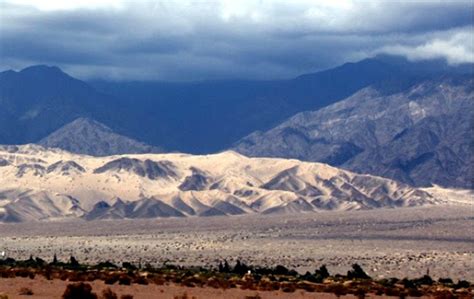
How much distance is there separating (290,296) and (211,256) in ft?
197

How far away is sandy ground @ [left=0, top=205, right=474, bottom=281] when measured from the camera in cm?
9419

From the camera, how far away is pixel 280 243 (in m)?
131

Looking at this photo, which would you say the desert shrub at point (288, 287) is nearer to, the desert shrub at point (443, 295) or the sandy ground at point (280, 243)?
the desert shrub at point (443, 295)

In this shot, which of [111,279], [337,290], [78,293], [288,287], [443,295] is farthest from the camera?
[288,287]

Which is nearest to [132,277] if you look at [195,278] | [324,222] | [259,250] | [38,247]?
[195,278]

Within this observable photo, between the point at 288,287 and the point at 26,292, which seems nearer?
the point at 26,292

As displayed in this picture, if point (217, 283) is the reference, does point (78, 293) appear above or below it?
above

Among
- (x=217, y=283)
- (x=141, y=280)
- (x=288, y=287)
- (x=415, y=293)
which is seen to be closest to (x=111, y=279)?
(x=141, y=280)

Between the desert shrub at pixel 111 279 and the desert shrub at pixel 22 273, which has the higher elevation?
the desert shrub at pixel 22 273

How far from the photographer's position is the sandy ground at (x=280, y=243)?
309ft

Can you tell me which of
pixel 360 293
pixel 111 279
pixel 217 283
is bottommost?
pixel 360 293

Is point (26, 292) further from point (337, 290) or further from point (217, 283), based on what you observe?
point (337, 290)

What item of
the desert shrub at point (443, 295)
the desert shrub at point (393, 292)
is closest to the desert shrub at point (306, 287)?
the desert shrub at point (393, 292)

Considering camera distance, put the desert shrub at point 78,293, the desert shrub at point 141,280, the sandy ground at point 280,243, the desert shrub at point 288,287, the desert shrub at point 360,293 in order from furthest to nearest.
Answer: the sandy ground at point 280,243 → the desert shrub at point 288,287 → the desert shrub at point 141,280 → the desert shrub at point 360,293 → the desert shrub at point 78,293
